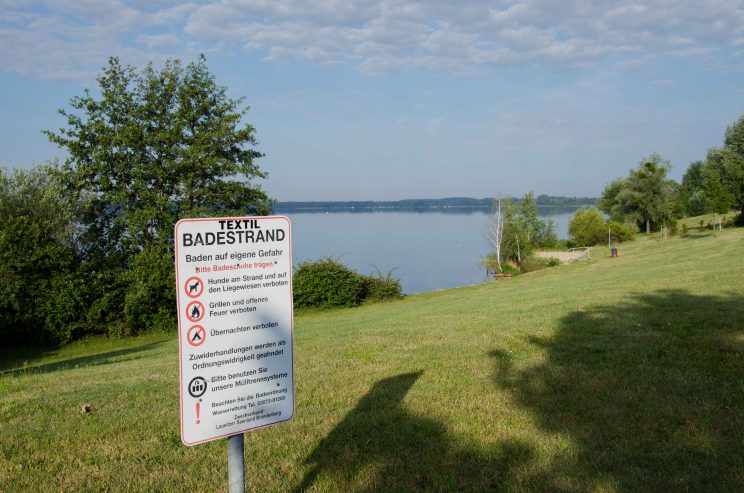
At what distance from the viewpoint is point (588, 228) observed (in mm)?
72625

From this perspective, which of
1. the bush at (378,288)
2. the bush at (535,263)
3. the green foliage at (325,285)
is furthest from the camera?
the bush at (535,263)

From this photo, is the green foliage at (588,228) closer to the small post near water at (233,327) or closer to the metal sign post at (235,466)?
the small post near water at (233,327)

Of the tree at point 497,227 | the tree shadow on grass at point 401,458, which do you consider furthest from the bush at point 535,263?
the tree shadow on grass at point 401,458

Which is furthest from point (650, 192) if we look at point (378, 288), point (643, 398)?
point (643, 398)

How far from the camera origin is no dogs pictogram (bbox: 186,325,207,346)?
308cm

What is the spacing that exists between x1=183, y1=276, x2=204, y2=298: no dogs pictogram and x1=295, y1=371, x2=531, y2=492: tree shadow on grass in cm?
198

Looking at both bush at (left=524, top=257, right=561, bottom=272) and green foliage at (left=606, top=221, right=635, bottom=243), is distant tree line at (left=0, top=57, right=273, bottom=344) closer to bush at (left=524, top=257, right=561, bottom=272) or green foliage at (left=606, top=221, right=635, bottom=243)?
bush at (left=524, top=257, right=561, bottom=272)

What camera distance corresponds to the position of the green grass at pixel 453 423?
4.40m

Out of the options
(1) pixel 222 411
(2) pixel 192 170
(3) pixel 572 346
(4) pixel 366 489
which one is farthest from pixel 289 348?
(2) pixel 192 170

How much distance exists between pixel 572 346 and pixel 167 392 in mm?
5332

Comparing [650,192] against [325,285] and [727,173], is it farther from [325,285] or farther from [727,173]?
[325,285]

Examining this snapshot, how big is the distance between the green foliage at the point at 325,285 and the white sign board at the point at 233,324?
92.8ft

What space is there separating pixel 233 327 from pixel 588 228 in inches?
2938

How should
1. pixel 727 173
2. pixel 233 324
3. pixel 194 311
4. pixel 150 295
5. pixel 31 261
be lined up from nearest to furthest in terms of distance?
1. pixel 194 311
2. pixel 233 324
3. pixel 31 261
4. pixel 150 295
5. pixel 727 173
